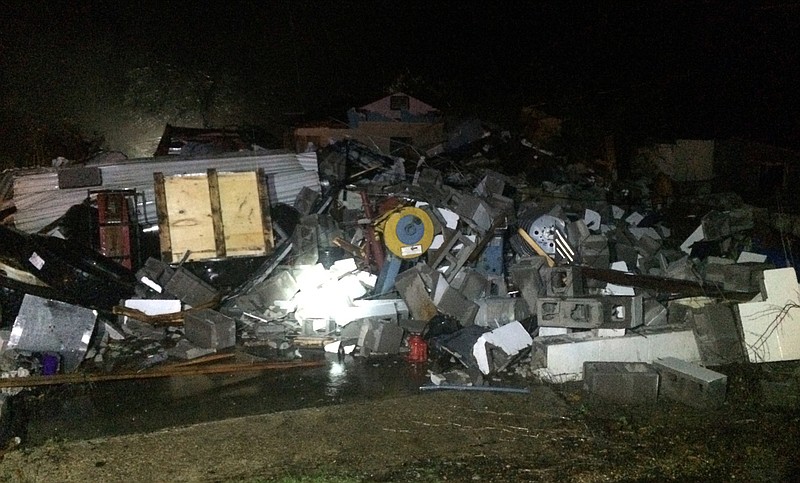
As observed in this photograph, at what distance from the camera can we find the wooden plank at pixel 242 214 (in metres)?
9.49

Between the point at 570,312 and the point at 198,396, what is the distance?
14.4 feet

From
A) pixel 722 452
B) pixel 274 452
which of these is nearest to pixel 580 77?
pixel 722 452

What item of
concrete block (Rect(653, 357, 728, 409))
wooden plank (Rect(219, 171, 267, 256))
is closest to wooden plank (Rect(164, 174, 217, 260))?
wooden plank (Rect(219, 171, 267, 256))

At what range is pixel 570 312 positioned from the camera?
7020 mm

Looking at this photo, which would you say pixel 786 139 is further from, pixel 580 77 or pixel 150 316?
pixel 150 316

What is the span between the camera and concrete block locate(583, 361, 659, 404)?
5.89 metres

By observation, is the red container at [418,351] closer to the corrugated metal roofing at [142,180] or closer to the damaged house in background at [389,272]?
the damaged house in background at [389,272]

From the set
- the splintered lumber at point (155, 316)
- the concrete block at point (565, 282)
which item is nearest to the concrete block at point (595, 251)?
the concrete block at point (565, 282)

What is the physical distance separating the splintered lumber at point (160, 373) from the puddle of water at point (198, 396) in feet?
0.25

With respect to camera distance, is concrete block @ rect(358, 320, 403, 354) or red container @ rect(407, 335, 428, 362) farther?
concrete block @ rect(358, 320, 403, 354)

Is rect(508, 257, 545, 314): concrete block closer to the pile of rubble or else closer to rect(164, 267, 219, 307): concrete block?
the pile of rubble

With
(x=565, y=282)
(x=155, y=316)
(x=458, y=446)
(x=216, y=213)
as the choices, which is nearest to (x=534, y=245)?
(x=565, y=282)

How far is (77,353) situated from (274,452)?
3862 mm

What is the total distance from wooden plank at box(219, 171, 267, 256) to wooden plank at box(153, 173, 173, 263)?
886 millimetres
